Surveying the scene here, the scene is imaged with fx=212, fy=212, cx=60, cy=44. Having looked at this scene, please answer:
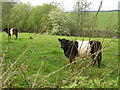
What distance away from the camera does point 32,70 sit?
8781 mm

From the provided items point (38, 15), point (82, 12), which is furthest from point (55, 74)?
point (38, 15)

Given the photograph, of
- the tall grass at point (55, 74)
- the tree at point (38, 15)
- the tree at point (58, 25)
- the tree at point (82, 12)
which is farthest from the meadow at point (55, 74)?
the tree at point (38, 15)

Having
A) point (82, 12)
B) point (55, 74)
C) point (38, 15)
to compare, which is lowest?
point (55, 74)

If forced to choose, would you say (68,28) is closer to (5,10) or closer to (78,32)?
(5,10)

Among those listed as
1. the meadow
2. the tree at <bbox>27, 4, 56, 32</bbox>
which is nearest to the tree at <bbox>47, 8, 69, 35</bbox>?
the tree at <bbox>27, 4, 56, 32</bbox>

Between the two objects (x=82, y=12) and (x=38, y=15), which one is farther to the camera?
(x=38, y=15)

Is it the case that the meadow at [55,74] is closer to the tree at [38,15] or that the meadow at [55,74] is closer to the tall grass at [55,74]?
the tall grass at [55,74]

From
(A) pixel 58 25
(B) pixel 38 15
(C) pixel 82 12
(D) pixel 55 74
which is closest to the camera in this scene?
(C) pixel 82 12

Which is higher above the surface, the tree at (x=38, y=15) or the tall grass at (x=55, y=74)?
the tree at (x=38, y=15)

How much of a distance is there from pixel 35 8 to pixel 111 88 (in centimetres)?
2745

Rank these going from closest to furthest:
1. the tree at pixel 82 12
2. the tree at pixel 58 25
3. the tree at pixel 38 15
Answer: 1. the tree at pixel 82 12
2. the tree at pixel 58 25
3. the tree at pixel 38 15

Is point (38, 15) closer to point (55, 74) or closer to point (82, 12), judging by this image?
point (55, 74)

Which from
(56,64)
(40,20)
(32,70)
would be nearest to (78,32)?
(32,70)

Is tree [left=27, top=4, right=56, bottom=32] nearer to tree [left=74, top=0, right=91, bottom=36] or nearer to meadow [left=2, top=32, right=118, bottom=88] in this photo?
meadow [left=2, top=32, right=118, bottom=88]
